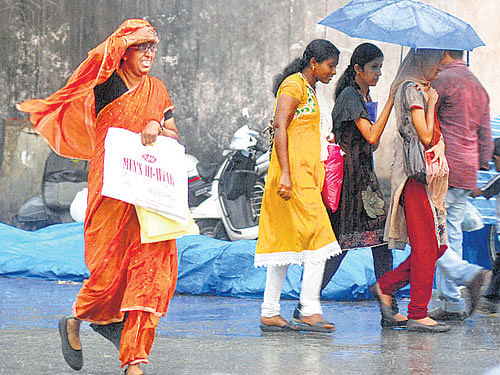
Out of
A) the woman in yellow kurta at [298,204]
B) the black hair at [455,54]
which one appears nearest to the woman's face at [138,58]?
the woman in yellow kurta at [298,204]

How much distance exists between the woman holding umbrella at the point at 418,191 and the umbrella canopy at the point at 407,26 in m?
0.14

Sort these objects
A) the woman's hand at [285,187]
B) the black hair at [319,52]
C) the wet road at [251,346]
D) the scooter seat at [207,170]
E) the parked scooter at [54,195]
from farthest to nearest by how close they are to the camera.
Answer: the parked scooter at [54,195]
the scooter seat at [207,170]
the black hair at [319,52]
the woman's hand at [285,187]
the wet road at [251,346]

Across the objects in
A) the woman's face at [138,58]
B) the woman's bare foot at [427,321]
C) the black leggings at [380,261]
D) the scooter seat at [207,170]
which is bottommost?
the scooter seat at [207,170]

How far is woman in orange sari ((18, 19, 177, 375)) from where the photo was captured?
15.4ft

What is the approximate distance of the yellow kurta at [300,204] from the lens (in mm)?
6207

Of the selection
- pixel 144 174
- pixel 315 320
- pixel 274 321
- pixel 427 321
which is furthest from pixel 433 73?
pixel 144 174

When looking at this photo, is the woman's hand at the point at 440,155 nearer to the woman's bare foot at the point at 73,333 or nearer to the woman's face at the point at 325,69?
the woman's face at the point at 325,69

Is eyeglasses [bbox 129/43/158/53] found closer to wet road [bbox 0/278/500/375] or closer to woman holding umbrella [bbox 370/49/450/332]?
wet road [bbox 0/278/500/375]

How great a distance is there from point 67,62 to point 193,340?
688 cm

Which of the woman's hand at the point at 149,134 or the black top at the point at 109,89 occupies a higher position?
the black top at the point at 109,89

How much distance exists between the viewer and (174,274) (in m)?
4.80

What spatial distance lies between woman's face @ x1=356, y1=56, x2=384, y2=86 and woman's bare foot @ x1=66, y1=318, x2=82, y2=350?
9.48 feet

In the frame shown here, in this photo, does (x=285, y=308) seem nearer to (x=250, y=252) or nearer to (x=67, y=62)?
(x=250, y=252)

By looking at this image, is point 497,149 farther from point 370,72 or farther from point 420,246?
point 420,246
